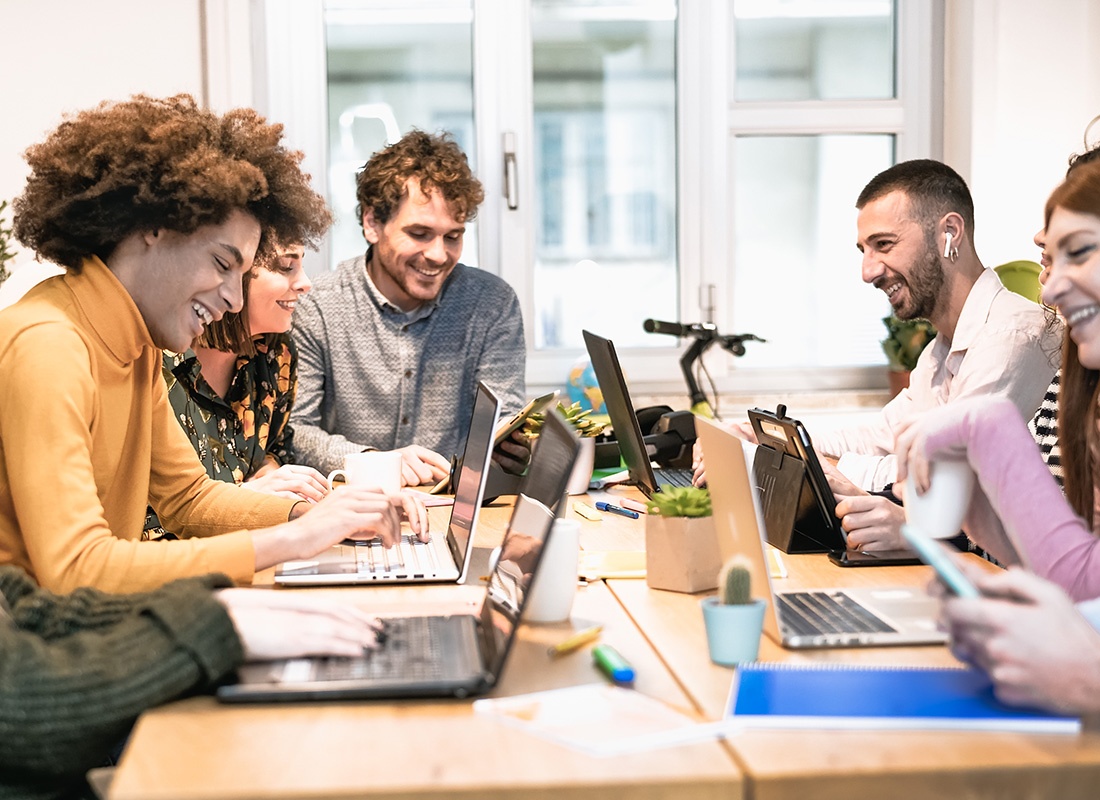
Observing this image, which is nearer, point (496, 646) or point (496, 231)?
point (496, 646)

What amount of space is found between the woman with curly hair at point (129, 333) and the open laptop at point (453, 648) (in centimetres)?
32

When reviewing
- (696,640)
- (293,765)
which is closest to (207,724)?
(293,765)

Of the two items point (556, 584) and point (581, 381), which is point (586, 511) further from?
point (581, 381)

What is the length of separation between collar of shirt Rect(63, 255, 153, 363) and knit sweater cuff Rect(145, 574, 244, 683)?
54 cm

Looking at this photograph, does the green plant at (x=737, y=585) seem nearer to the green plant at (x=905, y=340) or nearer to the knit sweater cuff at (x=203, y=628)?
the knit sweater cuff at (x=203, y=628)

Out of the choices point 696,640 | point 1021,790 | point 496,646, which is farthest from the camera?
point 696,640

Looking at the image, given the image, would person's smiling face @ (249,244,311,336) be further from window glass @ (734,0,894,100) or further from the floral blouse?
window glass @ (734,0,894,100)

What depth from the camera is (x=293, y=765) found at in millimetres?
1007

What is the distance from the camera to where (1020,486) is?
143 cm

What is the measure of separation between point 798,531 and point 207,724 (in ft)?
3.56

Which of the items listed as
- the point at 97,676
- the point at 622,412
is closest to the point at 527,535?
the point at 97,676

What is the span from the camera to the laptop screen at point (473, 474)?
70.6 inches

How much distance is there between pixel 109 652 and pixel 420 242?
7.22 ft

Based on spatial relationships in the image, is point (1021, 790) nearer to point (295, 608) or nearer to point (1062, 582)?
point (1062, 582)
